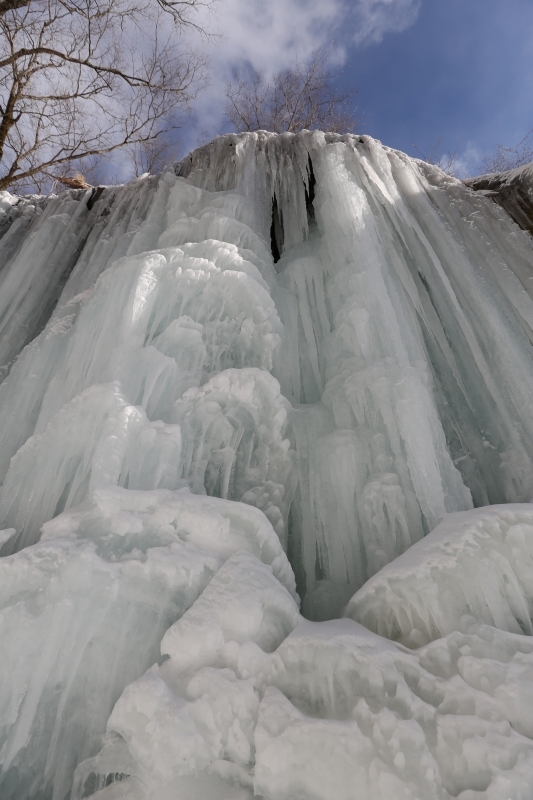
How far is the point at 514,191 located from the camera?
4.77 m

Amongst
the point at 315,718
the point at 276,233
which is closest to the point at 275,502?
the point at 315,718

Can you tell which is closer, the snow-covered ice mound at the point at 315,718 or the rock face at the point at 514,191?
the snow-covered ice mound at the point at 315,718

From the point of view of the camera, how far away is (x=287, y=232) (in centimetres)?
526

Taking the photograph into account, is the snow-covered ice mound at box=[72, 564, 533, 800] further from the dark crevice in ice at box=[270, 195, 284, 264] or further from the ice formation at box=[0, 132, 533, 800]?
the dark crevice in ice at box=[270, 195, 284, 264]

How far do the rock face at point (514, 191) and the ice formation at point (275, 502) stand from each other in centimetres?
18

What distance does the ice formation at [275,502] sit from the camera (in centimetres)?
128

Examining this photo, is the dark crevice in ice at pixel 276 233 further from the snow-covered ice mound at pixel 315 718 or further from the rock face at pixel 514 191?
the snow-covered ice mound at pixel 315 718

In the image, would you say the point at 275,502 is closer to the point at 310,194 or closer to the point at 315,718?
the point at 315,718

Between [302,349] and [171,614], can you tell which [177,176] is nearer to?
[302,349]

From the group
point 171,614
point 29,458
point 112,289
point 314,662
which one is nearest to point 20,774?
point 171,614

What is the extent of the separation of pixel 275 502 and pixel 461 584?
130 cm

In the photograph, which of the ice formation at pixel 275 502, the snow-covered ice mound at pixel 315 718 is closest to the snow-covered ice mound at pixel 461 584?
the ice formation at pixel 275 502

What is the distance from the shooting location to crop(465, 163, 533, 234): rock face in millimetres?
4512

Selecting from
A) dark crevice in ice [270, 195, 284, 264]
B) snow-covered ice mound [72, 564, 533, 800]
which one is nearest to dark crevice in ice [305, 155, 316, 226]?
dark crevice in ice [270, 195, 284, 264]
